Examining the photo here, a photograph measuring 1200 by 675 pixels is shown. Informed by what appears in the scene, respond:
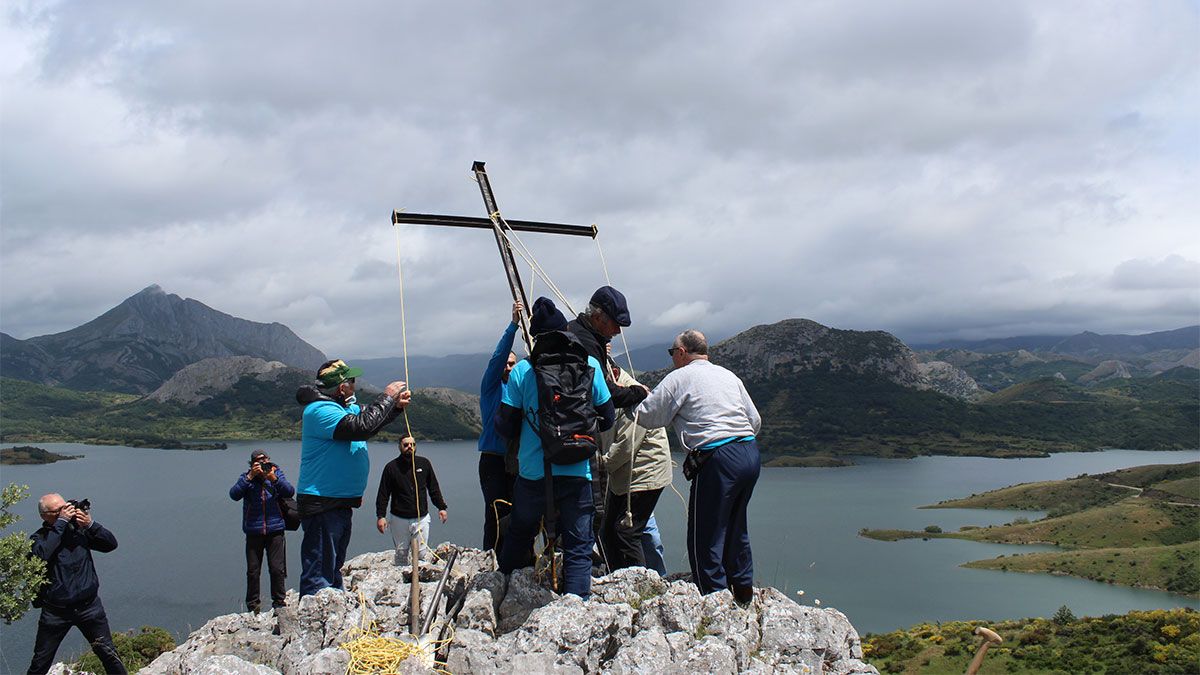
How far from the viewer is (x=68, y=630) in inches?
272

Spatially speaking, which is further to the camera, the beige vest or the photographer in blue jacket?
the photographer in blue jacket

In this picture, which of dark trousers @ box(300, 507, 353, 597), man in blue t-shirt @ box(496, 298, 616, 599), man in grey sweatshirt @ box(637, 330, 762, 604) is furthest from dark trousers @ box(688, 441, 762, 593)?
dark trousers @ box(300, 507, 353, 597)

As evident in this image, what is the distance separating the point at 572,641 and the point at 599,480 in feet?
6.57

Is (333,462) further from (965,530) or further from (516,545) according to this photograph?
(965,530)

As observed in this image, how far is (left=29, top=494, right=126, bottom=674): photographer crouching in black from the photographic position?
6816mm

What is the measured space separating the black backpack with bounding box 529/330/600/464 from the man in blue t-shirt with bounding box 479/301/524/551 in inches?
49.2

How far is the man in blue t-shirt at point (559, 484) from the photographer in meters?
5.51

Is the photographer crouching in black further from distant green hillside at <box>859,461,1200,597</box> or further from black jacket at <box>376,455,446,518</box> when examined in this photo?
distant green hillside at <box>859,461,1200,597</box>

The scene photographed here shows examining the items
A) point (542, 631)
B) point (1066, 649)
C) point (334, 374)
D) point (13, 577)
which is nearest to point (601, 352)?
point (542, 631)

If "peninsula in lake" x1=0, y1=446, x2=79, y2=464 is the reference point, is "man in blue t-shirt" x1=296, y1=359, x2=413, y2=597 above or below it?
above

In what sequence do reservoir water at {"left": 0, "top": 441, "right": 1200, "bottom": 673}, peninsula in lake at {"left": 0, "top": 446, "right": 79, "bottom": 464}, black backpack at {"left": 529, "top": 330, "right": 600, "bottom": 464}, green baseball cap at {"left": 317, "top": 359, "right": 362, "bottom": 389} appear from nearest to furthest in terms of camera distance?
black backpack at {"left": 529, "top": 330, "right": 600, "bottom": 464} → green baseball cap at {"left": 317, "top": 359, "right": 362, "bottom": 389} → reservoir water at {"left": 0, "top": 441, "right": 1200, "bottom": 673} → peninsula in lake at {"left": 0, "top": 446, "right": 79, "bottom": 464}

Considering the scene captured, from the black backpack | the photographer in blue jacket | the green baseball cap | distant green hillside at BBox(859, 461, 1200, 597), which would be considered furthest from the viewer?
distant green hillside at BBox(859, 461, 1200, 597)

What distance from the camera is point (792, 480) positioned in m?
130

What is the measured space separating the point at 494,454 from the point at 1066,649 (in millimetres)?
34234
